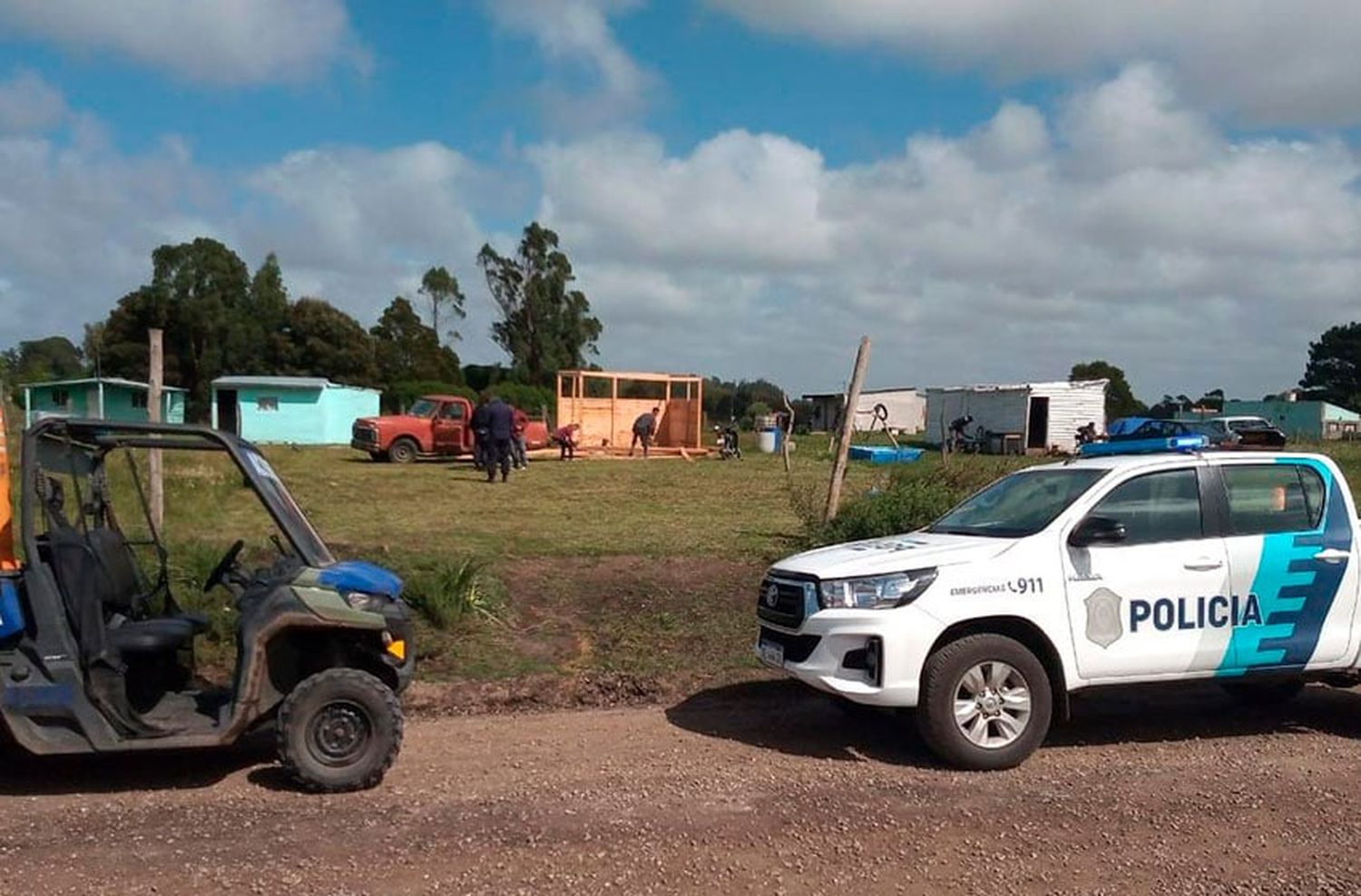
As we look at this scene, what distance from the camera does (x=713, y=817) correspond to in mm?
5590

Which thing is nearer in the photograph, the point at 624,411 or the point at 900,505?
the point at 900,505

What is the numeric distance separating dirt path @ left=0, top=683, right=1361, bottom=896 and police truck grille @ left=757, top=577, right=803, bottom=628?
0.75 m

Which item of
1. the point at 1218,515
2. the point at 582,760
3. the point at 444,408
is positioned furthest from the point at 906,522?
the point at 444,408

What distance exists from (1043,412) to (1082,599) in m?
41.9

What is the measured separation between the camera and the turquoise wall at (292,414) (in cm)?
4653

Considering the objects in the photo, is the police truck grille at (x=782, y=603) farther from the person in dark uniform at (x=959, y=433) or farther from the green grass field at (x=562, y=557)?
the person in dark uniform at (x=959, y=433)

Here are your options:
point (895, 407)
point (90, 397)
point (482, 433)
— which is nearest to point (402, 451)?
point (482, 433)

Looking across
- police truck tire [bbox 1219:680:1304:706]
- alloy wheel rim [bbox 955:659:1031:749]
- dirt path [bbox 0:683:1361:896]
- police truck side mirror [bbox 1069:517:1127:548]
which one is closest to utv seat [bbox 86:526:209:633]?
dirt path [bbox 0:683:1361:896]

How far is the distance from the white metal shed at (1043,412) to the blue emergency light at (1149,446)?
38.3m

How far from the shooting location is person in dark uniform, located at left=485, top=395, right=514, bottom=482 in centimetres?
2428

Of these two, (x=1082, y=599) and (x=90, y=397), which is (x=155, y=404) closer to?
(x=1082, y=599)

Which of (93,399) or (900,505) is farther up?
(93,399)

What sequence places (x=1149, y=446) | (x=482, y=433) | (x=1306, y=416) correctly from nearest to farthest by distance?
(x=1149, y=446) < (x=482, y=433) < (x=1306, y=416)

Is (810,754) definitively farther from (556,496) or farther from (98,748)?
(556,496)
